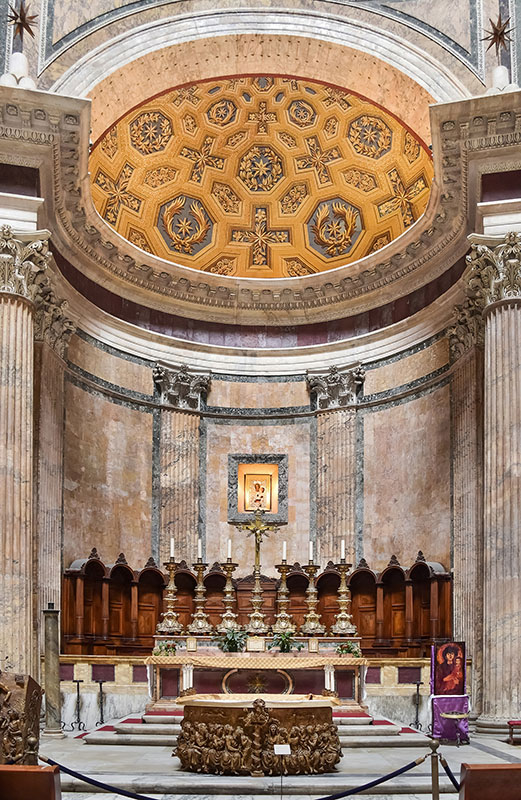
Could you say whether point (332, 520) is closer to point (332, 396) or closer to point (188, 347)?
point (332, 396)

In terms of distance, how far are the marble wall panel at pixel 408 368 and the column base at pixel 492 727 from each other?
27.1 feet

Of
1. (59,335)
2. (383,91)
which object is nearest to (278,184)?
(383,91)

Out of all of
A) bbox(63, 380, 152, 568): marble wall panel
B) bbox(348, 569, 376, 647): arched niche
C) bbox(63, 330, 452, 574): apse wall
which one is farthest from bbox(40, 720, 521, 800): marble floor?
bbox(348, 569, 376, 647): arched niche

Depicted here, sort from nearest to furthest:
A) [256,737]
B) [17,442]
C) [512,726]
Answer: [256,737]
[512,726]
[17,442]

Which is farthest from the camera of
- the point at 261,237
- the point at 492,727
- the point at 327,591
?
the point at 261,237

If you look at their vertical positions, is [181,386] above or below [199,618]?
above

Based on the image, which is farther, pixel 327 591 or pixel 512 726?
pixel 327 591

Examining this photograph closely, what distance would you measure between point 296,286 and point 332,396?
3001 millimetres

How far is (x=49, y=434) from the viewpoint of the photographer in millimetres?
19391

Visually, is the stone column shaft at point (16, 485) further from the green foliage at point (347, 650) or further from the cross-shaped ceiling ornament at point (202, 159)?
the cross-shaped ceiling ornament at point (202, 159)

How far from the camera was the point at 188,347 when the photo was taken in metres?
24.9

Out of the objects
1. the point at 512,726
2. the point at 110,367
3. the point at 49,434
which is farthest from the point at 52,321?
the point at 512,726

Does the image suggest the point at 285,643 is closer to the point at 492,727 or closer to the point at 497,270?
the point at 492,727

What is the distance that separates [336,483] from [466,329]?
5.75 meters
